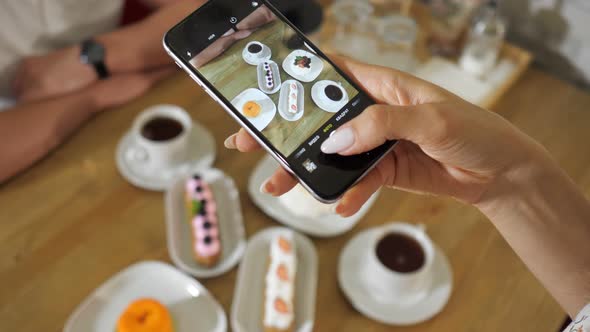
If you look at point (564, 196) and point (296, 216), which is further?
point (296, 216)

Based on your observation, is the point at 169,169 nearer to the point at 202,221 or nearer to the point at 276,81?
the point at 202,221

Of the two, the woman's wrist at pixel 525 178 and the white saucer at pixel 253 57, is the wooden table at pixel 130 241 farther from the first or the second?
the white saucer at pixel 253 57

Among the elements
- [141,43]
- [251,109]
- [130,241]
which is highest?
[251,109]

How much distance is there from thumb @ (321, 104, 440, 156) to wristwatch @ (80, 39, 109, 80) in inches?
22.4

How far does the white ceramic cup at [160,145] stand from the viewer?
83 centimetres

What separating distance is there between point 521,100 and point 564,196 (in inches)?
17.7

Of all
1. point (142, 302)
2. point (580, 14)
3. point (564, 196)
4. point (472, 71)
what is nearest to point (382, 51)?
point (472, 71)

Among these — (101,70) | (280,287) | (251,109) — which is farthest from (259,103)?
(101,70)

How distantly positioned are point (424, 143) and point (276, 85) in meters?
0.18

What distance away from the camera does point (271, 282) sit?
72cm

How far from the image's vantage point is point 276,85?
2.03 ft

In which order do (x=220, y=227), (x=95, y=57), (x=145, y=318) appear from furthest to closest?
(x=95, y=57)
(x=220, y=227)
(x=145, y=318)

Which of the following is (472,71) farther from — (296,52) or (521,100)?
(296,52)

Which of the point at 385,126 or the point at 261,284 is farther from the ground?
the point at 385,126
